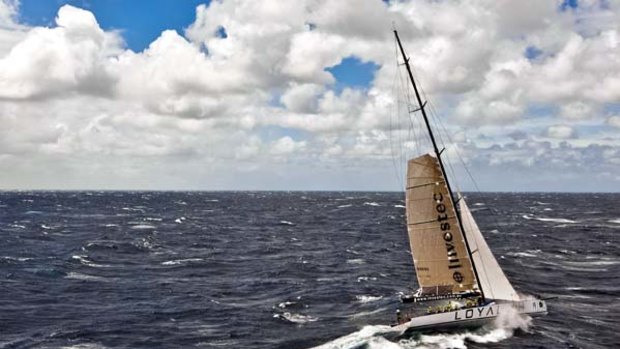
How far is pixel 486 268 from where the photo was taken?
126 ft

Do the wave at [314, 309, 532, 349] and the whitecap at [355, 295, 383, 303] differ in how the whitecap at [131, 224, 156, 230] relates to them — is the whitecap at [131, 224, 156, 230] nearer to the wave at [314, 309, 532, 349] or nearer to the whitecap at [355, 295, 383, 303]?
the whitecap at [355, 295, 383, 303]

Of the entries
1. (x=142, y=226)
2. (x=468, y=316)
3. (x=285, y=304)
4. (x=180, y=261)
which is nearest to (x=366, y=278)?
(x=285, y=304)

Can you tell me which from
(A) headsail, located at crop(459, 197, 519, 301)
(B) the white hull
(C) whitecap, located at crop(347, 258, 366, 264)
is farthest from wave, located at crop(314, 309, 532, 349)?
(C) whitecap, located at crop(347, 258, 366, 264)

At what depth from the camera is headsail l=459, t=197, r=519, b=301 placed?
125ft

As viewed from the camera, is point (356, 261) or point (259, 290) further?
point (356, 261)

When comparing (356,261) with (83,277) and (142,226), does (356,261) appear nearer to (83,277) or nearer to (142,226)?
(83,277)

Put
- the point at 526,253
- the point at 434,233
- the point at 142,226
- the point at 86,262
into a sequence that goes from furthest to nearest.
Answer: the point at 142,226 < the point at 526,253 < the point at 86,262 < the point at 434,233

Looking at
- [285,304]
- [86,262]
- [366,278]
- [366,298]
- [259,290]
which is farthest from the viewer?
[86,262]

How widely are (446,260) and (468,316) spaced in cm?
379

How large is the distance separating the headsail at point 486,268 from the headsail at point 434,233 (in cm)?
119

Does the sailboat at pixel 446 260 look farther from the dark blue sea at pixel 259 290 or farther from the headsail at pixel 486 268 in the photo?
the dark blue sea at pixel 259 290

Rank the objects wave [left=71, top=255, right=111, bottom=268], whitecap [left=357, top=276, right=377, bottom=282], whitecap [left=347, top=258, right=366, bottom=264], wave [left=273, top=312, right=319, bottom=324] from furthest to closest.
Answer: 1. whitecap [left=347, top=258, right=366, bottom=264]
2. wave [left=71, top=255, right=111, bottom=268]
3. whitecap [left=357, top=276, right=377, bottom=282]
4. wave [left=273, top=312, right=319, bottom=324]

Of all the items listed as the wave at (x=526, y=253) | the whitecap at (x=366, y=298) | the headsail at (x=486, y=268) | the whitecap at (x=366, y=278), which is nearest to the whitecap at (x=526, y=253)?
the wave at (x=526, y=253)

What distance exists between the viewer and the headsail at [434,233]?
3675cm
